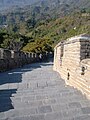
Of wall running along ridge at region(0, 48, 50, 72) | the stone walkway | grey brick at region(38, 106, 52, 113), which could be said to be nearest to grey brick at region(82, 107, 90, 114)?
the stone walkway

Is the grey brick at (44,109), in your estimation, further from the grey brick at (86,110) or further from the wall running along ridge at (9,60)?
the wall running along ridge at (9,60)

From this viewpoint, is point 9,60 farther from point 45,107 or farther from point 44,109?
point 44,109

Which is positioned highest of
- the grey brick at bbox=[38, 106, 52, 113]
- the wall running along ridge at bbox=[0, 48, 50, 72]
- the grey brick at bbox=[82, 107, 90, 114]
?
the grey brick at bbox=[38, 106, 52, 113]

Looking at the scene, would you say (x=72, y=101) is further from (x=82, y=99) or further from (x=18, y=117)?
(x=18, y=117)

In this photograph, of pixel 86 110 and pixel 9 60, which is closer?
pixel 86 110

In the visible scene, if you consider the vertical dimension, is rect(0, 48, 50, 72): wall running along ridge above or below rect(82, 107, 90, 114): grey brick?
below

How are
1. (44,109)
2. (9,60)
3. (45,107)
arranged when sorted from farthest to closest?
1. (9,60)
2. (45,107)
3. (44,109)

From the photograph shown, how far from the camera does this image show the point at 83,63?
642 cm

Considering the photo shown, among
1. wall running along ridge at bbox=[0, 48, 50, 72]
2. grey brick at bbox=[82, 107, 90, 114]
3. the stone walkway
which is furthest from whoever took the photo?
wall running along ridge at bbox=[0, 48, 50, 72]

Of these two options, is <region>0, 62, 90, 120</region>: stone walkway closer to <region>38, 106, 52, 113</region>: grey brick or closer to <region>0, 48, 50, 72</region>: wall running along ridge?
<region>38, 106, 52, 113</region>: grey brick

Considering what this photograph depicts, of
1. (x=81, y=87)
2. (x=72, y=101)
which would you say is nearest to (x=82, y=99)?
(x=72, y=101)

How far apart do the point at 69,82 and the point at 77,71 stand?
1.20 m

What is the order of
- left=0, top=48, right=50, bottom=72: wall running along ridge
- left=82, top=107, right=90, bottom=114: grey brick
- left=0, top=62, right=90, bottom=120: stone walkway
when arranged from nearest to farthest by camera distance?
left=0, top=62, right=90, bottom=120: stone walkway, left=82, top=107, right=90, bottom=114: grey brick, left=0, top=48, right=50, bottom=72: wall running along ridge

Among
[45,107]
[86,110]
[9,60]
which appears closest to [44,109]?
[45,107]
